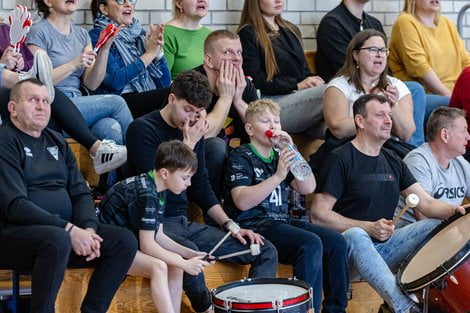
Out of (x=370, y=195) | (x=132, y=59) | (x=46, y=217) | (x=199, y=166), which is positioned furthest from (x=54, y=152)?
(x=370, y=195)

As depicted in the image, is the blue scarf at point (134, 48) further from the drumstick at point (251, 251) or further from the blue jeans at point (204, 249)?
the drumstick at point (251, 251)

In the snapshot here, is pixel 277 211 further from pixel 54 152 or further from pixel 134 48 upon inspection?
pixel 134 48

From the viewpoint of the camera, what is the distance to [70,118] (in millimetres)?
4887

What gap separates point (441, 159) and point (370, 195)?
1.89ft

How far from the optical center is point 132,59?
18.7 ft

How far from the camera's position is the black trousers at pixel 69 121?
488cm

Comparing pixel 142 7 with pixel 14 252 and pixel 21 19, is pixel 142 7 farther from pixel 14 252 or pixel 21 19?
pixel 14 252

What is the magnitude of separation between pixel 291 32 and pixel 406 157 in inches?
47.7

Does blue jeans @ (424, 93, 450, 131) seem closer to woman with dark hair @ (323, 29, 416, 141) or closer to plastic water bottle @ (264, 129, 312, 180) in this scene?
woman with dark hair @ (323, 29, 416, 141)

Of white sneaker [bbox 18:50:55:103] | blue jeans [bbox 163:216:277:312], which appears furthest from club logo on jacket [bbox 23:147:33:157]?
blue jeans [bbox 163:216:277:312]

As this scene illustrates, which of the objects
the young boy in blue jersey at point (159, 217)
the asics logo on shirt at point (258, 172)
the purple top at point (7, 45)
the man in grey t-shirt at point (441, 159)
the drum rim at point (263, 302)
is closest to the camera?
the drum rim at point (263, 302)

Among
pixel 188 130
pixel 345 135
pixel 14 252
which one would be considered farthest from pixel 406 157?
pixel 14 252

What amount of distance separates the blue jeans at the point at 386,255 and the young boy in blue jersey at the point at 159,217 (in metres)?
0.84

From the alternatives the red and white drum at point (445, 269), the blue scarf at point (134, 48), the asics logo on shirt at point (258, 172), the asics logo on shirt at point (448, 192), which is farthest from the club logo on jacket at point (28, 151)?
the asics logo on shirt at point (448, 192)
